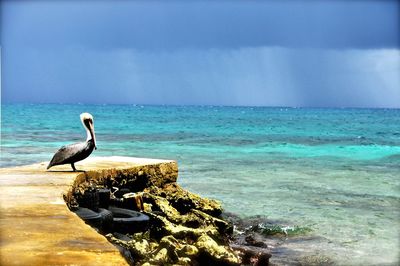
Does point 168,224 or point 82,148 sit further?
point 82,148

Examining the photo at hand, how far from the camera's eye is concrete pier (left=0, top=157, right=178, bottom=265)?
4.00 m

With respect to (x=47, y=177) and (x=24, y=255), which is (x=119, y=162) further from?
(x=24, y=255)

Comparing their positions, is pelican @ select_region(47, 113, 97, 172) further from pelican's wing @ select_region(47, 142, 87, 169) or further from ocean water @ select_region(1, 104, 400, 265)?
ocean water @ select_region(1, 104, 400, 265)

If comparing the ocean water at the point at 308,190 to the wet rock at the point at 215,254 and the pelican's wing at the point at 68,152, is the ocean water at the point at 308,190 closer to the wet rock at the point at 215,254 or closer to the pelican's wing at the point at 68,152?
the wet rock at the point at 215,254

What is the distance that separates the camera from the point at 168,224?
8.16 meters

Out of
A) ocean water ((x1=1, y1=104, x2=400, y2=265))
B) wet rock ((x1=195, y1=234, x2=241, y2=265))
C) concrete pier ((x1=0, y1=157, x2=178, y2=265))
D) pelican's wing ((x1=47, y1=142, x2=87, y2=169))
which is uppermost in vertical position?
pelican's wing ((x1=47, y1=142, x2=87, y2=169))

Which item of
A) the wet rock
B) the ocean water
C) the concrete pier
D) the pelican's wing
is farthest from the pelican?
the ocean water

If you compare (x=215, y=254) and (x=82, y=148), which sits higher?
(x=82, y=148)

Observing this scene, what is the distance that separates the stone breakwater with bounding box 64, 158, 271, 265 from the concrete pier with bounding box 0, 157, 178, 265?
1.41 ft

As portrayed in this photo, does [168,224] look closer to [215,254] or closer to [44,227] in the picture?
[215,254]

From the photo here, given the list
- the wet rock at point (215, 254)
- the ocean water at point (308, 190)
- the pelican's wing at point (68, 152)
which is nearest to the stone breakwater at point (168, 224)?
the wet rock at point (215, 254)

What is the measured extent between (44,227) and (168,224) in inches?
133

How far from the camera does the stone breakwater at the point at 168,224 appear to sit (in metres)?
6.54

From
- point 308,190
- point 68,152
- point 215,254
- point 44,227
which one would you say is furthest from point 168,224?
point 308,190
